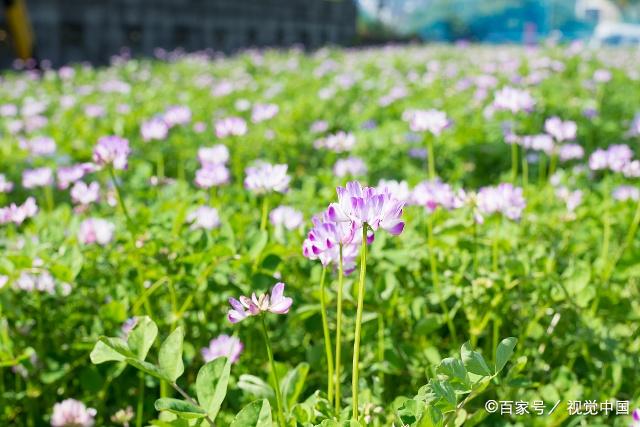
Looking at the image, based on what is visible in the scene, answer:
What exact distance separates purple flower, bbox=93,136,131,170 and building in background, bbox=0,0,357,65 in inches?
481

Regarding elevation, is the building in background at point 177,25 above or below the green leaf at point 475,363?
below

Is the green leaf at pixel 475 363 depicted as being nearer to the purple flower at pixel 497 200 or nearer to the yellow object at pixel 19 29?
the purple flower at pixel 497 200

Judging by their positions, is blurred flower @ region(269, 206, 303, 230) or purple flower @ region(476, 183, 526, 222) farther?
blurred flower @ region(269, 206, 303, 230)

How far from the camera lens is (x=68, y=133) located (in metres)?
4.46

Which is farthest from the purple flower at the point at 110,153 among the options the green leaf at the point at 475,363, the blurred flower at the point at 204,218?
the green leaf at the point at 475,363

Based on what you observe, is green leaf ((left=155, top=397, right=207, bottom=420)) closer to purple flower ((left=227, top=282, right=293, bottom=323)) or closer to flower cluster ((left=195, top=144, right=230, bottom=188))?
purple flower ((left=227, top=282, right=293, bottom=323))

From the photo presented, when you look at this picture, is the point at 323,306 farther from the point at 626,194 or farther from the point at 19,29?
the point at 19,29

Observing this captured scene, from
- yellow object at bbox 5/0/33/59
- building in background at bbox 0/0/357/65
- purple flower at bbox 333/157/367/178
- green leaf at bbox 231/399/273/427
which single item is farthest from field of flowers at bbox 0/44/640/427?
building in background at bbox 0/0/357/65

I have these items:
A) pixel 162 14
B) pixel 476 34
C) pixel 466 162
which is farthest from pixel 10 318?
pixel 476 34

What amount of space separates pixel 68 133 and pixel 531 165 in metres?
2.85

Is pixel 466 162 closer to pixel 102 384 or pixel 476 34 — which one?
pixel 102 384

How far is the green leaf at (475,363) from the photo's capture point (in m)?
1.08

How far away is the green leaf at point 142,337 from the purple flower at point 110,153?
23.8 inches

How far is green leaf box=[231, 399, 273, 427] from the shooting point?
1.08 metres
